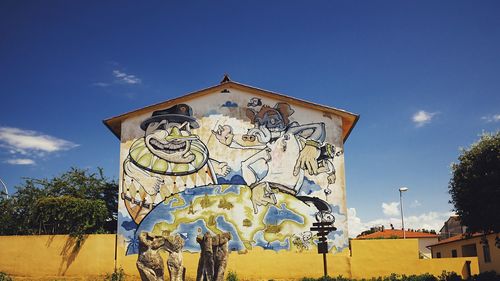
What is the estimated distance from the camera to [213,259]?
54.8 feet

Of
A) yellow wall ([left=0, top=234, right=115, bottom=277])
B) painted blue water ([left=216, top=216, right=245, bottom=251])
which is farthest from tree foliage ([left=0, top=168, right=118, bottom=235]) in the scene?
painted blue water ([left=216, top=216, right=245, bottom=251])

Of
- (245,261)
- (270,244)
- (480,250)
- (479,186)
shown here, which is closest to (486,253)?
(480,250)

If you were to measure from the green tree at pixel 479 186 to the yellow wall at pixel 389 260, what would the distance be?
352 centimetres

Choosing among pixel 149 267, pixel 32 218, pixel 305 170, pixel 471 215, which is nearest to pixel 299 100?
pixel 305 170

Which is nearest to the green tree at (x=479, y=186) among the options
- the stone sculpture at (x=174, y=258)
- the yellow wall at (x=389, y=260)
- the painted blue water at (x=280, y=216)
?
the yellow wall at (x=389, y=260)

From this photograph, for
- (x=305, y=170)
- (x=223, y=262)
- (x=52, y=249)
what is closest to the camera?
(x=223, y=262)

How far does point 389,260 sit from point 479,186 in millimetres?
6339

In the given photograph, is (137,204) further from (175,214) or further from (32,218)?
(32,218)

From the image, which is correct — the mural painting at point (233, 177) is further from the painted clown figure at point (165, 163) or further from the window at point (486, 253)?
the window at point (486, 253)

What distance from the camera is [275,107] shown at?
88.6ft

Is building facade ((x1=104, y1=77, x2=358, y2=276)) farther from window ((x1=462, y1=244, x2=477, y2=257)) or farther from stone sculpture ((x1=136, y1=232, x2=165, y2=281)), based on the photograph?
window ((x1=462, y1=244, x2=477, y2=257))

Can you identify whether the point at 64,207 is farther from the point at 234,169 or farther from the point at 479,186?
the point at 479,186

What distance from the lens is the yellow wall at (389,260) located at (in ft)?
78.1

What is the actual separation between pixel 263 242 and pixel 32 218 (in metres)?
13.2
